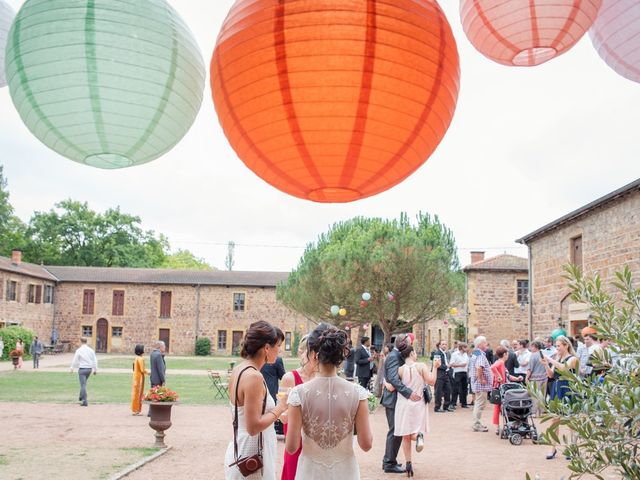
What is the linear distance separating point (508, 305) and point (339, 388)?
2846cm

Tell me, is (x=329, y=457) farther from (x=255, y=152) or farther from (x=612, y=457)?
(x=255, y=152)

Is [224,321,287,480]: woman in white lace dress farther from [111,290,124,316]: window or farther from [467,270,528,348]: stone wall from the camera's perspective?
[111,290,124,316]: window

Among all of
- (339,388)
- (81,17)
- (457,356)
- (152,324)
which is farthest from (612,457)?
(152,324)

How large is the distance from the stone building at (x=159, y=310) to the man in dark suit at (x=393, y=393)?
35968 millimetres

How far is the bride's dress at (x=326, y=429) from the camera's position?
3389mm

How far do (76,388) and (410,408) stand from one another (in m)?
13.5

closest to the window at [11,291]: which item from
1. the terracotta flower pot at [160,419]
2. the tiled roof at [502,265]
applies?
the tiled roof at [502,265]

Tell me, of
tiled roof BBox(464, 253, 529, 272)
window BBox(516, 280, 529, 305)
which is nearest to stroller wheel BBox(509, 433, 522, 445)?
tiled roof BBox(464, 253, 529, 272)

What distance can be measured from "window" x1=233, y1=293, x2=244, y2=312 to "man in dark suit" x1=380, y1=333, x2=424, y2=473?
3686 cm

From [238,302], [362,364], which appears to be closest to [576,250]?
[362,364]

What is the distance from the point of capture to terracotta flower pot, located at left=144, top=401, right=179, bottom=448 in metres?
9.07

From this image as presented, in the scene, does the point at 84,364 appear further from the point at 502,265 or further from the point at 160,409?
the point at 502,265

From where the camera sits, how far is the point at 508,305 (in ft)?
99.5

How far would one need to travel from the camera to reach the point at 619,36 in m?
2.71
